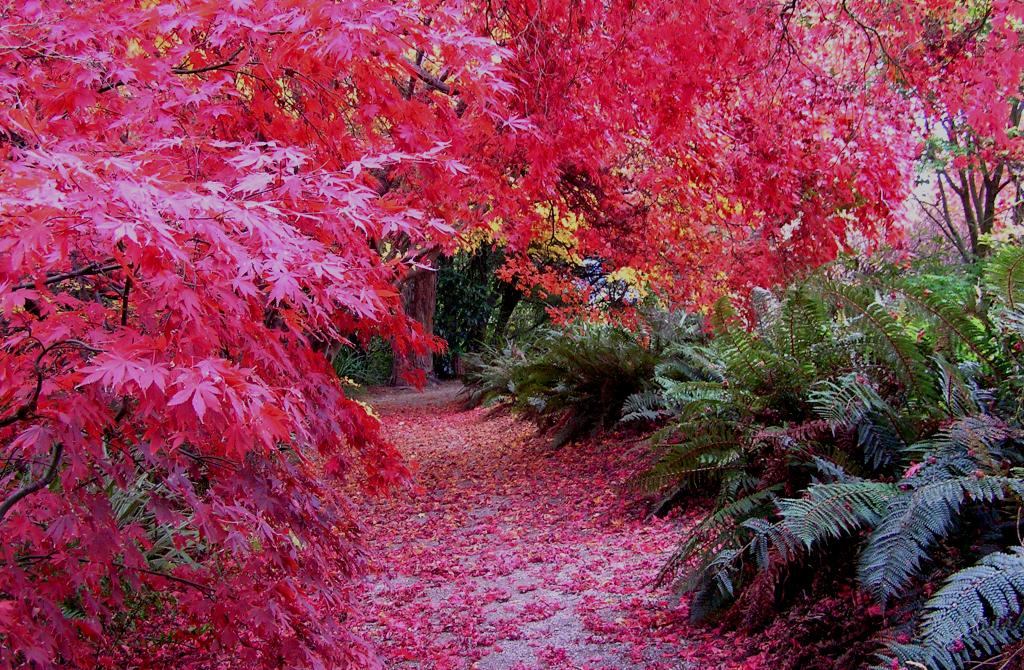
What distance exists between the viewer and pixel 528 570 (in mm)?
5656

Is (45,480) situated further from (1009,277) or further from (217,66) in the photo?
(1009,277)

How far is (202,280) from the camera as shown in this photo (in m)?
2.29

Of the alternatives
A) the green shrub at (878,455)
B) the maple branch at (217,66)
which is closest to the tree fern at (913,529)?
the green shrub at (878,455)

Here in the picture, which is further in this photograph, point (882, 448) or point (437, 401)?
point (437, 401)

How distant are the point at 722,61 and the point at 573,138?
1.34 metres

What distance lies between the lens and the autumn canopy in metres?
2.12

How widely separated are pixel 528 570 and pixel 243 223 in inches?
155

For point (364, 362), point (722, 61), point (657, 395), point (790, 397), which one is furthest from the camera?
point (364, 362)

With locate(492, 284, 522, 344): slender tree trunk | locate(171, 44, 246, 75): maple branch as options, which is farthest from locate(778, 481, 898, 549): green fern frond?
locate(492, 284, 522, 344): slender tree trunk

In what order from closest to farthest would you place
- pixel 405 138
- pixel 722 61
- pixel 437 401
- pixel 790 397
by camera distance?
pixel 405 138, pixel 790 397, pixel 722 61, pixel 437 401

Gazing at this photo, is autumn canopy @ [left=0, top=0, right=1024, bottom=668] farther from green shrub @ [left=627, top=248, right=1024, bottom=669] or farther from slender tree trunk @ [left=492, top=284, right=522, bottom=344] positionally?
slender tree trunk @ [left=492, top=284, right=522, bottom=344]

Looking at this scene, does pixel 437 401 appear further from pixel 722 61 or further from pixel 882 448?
pixel 882 448

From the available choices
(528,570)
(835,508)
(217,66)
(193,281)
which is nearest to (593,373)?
(528,570)

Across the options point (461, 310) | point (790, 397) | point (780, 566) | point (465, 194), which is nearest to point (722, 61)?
point (465, 194)
